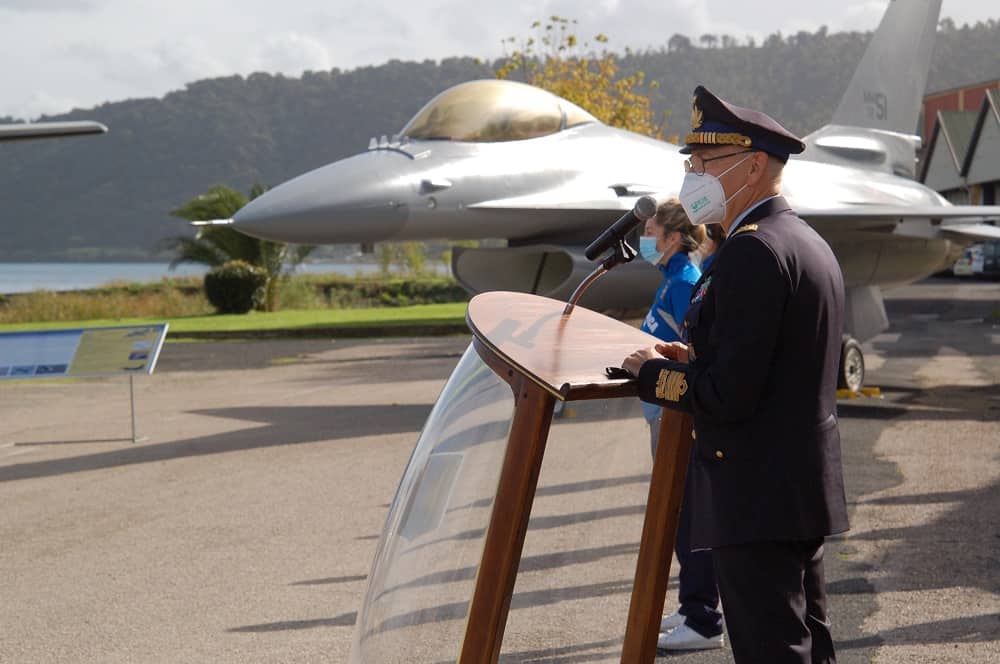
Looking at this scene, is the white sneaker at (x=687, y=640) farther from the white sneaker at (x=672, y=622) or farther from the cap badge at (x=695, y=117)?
the cap badge at (x=695, y=117)

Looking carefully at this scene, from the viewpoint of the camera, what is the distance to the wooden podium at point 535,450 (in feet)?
8.09

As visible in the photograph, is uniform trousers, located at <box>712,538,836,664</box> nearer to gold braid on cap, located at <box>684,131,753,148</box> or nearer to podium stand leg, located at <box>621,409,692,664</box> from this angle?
podium stand leg, located at <box>621,409,692,664</box>

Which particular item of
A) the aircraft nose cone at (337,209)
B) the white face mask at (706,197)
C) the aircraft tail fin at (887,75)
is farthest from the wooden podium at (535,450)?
the aircraft tail fin at (887,75)

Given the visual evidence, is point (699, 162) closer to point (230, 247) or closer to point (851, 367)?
point (851, 367)

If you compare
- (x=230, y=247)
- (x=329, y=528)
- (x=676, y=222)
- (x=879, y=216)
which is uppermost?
(x=676, y=222)

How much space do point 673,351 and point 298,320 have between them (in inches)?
1107

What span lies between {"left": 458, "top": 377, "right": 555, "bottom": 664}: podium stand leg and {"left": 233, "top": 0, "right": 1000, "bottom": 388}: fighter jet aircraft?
9.05m

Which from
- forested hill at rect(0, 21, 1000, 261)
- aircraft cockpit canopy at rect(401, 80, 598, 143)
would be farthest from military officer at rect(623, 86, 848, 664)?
forested hill at rect(0, 21, 1000, 261)

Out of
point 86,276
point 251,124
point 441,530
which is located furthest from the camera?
point 251,124

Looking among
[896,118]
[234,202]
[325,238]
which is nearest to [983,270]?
[234,202]

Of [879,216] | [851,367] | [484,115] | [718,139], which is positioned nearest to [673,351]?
[718,139]

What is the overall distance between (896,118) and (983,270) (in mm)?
37150

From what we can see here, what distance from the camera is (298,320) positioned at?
3053 cm

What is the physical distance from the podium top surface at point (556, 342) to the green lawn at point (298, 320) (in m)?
23.3
